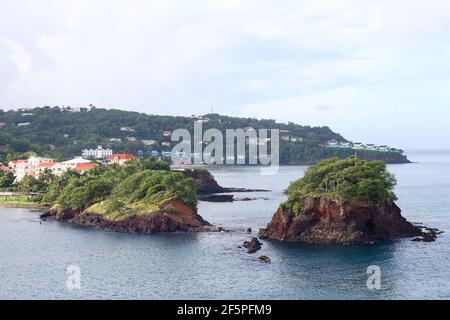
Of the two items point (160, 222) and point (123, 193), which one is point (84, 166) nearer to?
point (123, 193)

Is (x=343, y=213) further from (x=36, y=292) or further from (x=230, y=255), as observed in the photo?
(x=36, y=292)

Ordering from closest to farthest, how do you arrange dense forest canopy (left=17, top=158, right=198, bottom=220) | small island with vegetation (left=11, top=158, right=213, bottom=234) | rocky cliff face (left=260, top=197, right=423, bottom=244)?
rocky cliff face (left=260, top=197, right=423, bottom=244) → small island with vegetation (left=11, top=158, right=213, bottom=234) → dense forest canopy (left=17, top=158, right=198, bottom=220)

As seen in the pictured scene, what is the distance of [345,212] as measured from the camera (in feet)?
227

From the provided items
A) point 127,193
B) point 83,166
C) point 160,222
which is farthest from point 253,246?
point 83,166

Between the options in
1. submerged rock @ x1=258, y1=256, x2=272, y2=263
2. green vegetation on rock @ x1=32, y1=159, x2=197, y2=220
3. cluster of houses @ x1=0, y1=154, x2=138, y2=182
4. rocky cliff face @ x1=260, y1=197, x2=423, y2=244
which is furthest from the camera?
cluster of houses @ x1=0, y1=154, x2=138, y2=182

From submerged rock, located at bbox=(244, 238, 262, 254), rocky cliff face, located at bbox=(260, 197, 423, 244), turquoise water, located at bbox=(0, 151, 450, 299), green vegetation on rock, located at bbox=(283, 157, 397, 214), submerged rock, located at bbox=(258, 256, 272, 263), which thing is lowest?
turquoise water, located at bbox=(0, 151, 450, 299)

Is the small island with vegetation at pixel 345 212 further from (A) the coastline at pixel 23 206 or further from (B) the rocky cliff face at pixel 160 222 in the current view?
(A) the coastline at pixel 23 206

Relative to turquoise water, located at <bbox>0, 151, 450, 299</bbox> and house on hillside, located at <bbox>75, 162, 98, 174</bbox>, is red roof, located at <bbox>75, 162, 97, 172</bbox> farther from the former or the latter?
turquoise water, located at <bbox>0, 151, 450, 299</bbox>

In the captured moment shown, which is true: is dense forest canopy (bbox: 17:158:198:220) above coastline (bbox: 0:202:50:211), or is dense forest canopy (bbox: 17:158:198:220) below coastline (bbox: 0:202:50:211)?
above

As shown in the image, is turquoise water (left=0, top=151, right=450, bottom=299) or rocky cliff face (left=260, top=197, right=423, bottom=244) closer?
turquoise water (left=0, top=151, right=450, bottom=299)

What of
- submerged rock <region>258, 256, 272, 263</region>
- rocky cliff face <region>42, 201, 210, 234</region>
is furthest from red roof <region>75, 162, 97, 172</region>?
submerged rock <region>258, 256, 272, 263</region>

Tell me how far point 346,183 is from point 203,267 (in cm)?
2314

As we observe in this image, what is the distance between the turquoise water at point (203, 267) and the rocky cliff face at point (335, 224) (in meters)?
3.02

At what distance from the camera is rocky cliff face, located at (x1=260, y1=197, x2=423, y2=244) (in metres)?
68.9
